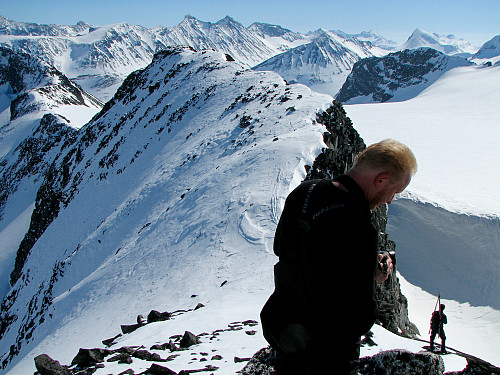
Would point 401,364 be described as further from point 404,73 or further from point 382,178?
point 404,73

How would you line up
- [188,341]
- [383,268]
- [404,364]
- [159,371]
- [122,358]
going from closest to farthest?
1. [383,268]
2. [404,364]
3. [159,371]
4. [122,358]
5. [188,341]

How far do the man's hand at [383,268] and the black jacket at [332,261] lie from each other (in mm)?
462

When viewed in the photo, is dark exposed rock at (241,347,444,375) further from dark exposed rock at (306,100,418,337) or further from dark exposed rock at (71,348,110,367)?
dark exposed rock at (306,100,418,337)

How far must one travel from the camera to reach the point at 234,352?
622cm

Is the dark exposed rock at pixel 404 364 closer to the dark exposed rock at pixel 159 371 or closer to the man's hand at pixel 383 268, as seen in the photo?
the man's hand at pixel 383 268

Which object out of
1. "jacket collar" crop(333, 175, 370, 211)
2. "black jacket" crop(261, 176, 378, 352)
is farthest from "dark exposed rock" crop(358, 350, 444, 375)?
"jacket collar" crop(333, 175, 370, 211)

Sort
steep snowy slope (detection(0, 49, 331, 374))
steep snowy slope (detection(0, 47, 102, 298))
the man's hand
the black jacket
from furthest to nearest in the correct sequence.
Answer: steep snowy slope (detection(0, 47, 102, 298)) → steep snowy slope (detection(0, 49, 331, 374)) → the man's hand → the black jacket

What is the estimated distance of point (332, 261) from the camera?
2.26 m

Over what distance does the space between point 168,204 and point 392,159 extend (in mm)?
18399

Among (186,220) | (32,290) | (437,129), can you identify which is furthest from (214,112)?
(437,129)

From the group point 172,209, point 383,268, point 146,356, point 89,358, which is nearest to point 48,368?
point 89,358

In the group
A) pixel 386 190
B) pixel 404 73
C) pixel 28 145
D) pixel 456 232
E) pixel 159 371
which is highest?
pixel 404 73

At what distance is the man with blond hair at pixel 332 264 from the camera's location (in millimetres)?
2271

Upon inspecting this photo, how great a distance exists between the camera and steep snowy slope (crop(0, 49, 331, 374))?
1173cm
